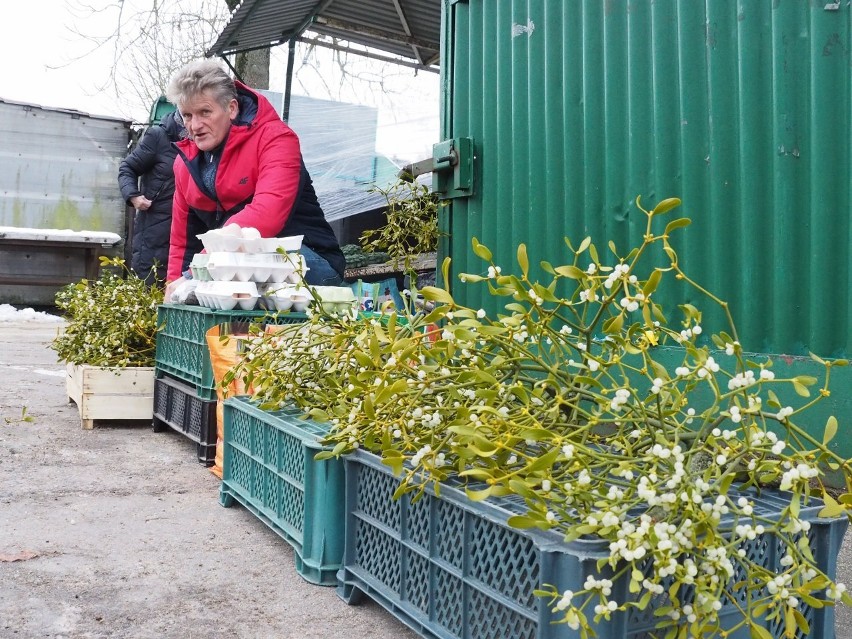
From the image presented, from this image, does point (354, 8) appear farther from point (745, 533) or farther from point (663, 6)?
point (745, 533)

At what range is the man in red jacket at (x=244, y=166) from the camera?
422cm

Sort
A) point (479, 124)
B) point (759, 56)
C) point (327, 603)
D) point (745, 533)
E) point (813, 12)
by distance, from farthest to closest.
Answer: point (479, 124) < point (759, 56) < point (813, 12) < point (327, 603) < point (745, 533)

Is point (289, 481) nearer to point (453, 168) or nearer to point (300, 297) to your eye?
point (300, 297)

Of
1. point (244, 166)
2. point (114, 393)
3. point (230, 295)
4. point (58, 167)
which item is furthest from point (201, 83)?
point (58, 167)

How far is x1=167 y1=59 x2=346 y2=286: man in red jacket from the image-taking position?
422 cm

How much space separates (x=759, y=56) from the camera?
297 centimetres

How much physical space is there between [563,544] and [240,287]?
2.53 meters

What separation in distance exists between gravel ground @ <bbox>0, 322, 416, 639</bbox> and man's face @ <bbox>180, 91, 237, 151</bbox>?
1665 millimetres

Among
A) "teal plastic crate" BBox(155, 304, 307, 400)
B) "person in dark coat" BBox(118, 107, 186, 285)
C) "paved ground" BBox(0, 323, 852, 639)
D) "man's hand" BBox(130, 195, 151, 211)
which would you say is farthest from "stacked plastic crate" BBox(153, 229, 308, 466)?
"man's hand" BBox(130, 195, 151, 211)

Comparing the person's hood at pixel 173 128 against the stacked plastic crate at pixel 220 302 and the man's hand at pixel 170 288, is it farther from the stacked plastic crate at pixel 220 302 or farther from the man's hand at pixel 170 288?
the stacked plastic crate at pixel 220 302

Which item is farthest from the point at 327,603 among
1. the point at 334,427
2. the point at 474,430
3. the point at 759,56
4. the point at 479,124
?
the point at 479,124

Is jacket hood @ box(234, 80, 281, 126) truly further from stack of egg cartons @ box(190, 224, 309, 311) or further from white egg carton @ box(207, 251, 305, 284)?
white egg carton @ box(207, 251, 305, 284)

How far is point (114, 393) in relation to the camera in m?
4.52

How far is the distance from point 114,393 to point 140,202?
9.76 feet
